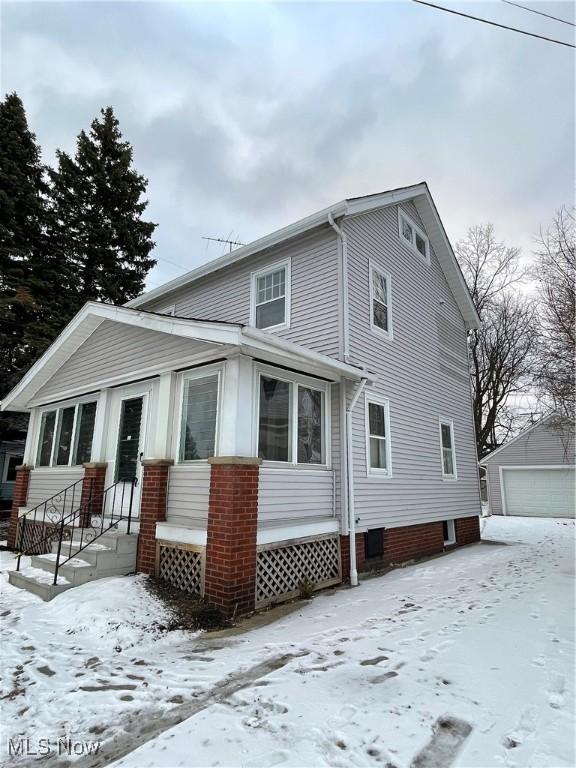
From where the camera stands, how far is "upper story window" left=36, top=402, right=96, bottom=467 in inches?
336

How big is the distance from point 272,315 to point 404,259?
156 inches

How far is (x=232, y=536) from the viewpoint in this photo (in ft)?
16.6

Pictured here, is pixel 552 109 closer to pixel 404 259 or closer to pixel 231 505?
pixel 404 259

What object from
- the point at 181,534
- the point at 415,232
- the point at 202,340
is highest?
the point at 415,232

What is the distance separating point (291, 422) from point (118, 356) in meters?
3.54

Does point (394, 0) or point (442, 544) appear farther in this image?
point (442, 544)

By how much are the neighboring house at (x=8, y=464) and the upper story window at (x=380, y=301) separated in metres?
17.3

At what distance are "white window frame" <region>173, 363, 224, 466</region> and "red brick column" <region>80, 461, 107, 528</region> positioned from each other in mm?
2135

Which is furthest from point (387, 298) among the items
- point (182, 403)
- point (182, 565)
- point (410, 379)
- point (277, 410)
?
point (182, 565)

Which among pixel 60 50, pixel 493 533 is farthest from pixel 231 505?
pixel 493 533

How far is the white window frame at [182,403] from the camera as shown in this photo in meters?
5.81

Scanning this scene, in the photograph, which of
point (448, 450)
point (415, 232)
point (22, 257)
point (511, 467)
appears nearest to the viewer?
point (415, 232)

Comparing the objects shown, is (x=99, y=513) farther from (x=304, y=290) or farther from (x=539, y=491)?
(x=539, y=491)

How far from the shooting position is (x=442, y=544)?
34.3 feet
